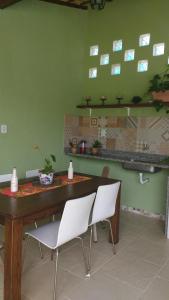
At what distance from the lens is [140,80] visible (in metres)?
4.02

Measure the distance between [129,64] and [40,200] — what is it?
2.87m

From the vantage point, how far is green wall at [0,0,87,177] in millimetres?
3512

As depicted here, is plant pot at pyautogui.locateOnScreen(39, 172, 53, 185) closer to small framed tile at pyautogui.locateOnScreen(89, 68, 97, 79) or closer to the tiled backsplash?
the tiled backsplash

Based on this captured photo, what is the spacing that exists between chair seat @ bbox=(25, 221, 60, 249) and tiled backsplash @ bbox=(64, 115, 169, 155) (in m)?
2.15

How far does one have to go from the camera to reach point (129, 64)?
162 inches

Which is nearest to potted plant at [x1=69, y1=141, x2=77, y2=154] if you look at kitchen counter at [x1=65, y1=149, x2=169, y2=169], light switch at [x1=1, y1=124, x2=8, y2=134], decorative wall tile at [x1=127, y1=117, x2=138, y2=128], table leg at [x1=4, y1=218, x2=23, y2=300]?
kitchen counter at [x1=65, y1=149, x2=169, y2=169]

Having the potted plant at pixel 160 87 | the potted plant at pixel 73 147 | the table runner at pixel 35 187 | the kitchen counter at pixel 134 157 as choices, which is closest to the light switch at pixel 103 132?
the kitchen counter at pixel 134 157

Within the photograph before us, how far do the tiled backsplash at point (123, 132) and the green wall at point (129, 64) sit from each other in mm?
128

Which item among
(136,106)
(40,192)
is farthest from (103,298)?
(136,106)

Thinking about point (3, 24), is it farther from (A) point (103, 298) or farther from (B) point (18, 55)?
(A) point (103, 298)

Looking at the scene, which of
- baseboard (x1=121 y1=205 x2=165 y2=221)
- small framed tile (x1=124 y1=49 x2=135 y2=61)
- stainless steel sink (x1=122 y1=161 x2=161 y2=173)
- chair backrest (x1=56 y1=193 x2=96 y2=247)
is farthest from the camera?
small framed tile (x1=124 y1=49 x2=135 y2=61)

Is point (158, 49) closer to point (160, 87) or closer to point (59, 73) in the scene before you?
point (160, 87)

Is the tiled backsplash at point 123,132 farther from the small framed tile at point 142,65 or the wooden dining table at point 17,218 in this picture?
the wooden dining table at point 17,218

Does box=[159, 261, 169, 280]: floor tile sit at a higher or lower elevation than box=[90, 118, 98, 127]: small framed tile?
lower
